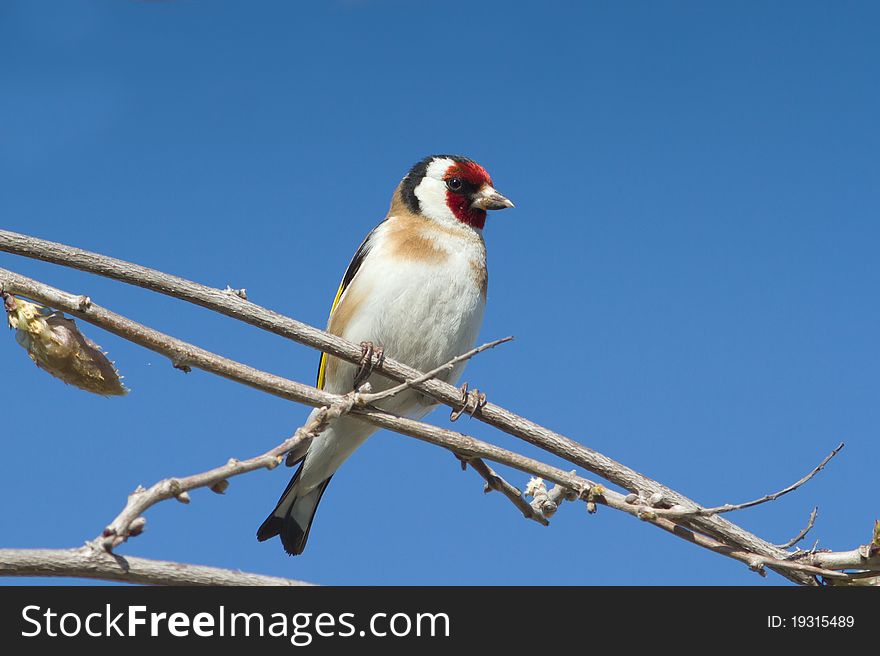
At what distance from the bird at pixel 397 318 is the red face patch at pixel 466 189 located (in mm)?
107

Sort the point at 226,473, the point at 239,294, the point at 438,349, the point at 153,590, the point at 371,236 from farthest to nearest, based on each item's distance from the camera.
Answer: the point at 371,236
the point at 438,349
the point at 239,294
the point at 153,590
the point at 226,473

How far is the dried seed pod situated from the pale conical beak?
3.36 m

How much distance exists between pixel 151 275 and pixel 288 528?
8.77 ft

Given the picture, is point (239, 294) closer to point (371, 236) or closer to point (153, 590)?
point (153, 590)

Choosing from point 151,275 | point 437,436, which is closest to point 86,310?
point 151,275

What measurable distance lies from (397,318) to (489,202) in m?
1.20

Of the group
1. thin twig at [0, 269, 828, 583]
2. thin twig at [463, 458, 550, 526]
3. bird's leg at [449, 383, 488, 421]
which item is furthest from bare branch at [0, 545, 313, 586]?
thin twig at [463, 458, 550, 526]

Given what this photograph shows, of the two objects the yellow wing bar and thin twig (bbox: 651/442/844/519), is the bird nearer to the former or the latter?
the yellow wing bar

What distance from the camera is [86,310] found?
3275 millimetres

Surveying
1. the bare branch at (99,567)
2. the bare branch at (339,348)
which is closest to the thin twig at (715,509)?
the bare branch at (339,348)

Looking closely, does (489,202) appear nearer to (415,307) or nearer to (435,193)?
(435,193)

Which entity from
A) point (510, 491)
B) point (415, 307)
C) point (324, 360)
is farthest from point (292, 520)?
point (510, 491)

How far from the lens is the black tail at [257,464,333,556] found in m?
5.65

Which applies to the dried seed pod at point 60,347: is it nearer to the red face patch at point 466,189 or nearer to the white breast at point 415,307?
the white breast at point 415,307
